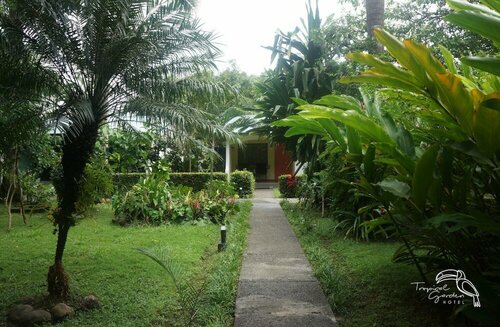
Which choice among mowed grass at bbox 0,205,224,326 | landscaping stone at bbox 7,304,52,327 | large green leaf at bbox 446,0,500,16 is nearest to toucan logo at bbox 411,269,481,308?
large green leaf at bbox 446,0,500,16

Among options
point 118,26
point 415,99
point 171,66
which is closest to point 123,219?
point 171,66

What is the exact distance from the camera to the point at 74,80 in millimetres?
4578

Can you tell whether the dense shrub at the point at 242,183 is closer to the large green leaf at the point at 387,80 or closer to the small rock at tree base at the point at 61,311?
the small rock at tree base at the point at 61,311

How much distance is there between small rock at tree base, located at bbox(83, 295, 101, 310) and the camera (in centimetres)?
421

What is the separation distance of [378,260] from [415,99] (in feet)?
11.3

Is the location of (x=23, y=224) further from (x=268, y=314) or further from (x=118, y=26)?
(x=268, y=314)

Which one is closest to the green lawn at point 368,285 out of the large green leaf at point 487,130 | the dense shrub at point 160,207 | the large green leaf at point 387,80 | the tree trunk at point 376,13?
the large green leaf at point 487,130

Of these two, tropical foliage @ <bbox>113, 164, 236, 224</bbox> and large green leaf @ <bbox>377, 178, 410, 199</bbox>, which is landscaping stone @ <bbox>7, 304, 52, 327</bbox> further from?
tropical foliage @ <bbox>113, 164, 236, 224</bbox>

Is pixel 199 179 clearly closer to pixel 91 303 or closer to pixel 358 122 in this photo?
pixel 91 303

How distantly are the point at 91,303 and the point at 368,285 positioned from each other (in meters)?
3.06

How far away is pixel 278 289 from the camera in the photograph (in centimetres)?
461

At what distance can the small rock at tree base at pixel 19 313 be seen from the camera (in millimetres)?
3805

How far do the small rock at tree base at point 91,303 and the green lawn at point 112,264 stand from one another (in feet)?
0.28

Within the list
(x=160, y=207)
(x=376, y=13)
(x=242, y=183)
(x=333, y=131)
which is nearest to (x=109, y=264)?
(x=160, y=207)
